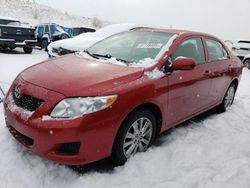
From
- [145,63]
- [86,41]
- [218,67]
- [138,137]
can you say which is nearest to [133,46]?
[145,63]

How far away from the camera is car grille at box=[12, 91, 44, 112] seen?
2.96 metres

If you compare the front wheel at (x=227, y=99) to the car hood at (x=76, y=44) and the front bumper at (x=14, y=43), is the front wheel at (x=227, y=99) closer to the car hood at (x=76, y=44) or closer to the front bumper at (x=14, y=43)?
the car hood at (x=76, y=44)

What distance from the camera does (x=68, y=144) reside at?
9.39 feet

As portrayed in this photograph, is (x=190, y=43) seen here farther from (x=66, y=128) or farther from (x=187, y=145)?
(x=66, y=128)

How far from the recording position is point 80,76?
322 centimetres

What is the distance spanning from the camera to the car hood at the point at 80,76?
2.97 metres

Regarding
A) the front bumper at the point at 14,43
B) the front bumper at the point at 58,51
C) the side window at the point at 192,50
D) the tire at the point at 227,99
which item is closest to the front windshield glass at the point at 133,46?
the side window at the point at 192,50

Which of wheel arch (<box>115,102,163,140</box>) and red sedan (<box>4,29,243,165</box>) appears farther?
wheel arch (<box>115,102,163,140</box>)

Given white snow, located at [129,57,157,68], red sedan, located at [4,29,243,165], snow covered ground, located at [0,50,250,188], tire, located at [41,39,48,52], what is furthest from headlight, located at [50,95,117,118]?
tire, located at [41,39,48,52]

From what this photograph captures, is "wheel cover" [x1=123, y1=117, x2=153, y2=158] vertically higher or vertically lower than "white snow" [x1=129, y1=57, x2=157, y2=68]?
lower

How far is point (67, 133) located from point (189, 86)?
6.46ft

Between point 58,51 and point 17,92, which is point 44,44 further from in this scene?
point 17,92

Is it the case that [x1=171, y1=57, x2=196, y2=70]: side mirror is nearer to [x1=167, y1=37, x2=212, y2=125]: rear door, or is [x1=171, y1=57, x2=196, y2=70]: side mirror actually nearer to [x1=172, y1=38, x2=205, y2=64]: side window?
[x1=167, y1=37, x2=212, y2=125]: rear door

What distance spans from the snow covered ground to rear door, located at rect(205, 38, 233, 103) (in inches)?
35.4
